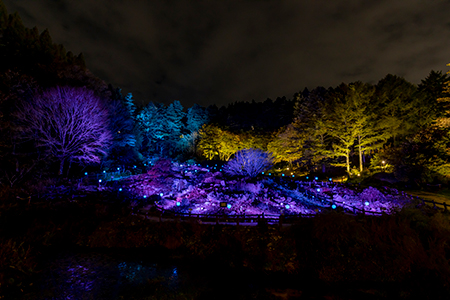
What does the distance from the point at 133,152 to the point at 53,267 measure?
26396 mm

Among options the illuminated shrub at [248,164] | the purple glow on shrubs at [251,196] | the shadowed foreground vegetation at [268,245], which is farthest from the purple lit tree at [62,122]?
the illuminated shrub at [248,164]

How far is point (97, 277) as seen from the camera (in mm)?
9750

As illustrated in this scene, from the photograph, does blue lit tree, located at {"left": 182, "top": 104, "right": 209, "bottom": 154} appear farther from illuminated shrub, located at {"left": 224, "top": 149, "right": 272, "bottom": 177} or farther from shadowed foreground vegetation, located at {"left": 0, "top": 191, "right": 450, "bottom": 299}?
shadowed foreground vegetation, located at {"left": 0, "top": 191, "right": 450, "bottom": 299}

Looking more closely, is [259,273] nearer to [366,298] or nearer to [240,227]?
[240,227]

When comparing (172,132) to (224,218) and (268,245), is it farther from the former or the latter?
(268,245)

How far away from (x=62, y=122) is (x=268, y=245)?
24092 millimetres

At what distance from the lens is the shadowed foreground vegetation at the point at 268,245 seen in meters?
8.48

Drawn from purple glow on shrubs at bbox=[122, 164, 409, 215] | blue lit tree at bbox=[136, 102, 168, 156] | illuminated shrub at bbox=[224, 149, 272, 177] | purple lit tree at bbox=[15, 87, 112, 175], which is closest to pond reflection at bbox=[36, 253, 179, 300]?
purple glow on shrubs at bbox=[122, 164, 409, 215]

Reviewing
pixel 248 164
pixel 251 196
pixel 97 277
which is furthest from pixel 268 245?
pixel 248 164

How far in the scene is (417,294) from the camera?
7.76 m

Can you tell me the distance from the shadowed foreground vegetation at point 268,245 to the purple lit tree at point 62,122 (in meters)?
8.66

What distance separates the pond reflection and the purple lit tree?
49.4 ft

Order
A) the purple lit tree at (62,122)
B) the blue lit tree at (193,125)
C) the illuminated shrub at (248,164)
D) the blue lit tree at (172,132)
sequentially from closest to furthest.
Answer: the purple lit tree at (62,122) < the illuminated shrub at (248,164) < the blue lit tree at (172,132) < the blue lit tree at (193,125)

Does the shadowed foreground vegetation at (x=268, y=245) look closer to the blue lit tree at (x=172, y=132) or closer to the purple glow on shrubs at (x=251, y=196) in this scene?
the purple glow on shrubs at (x=251, y=196)
